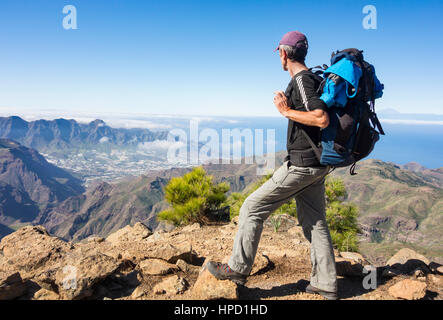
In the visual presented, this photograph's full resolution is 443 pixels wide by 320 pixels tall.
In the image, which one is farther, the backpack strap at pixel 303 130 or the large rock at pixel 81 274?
the large rock at pixel 81 274

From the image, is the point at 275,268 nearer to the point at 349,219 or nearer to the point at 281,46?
the point at 281,46

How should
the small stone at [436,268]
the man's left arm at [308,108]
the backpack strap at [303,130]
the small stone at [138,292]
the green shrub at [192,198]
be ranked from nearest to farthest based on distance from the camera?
the man's left arm at [308,108]
the backpack strap at [303,130]
the small stone at [138,292]
the small stone at [436,268]
the green shrub at [192,198]

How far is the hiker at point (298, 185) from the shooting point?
9.65 ft

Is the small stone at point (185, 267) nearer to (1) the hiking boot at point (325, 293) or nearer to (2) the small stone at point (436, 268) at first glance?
(1) the hiking boot at point (325, 293)

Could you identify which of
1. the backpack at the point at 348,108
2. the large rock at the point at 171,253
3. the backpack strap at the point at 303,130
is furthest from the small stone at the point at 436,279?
the large rock at the point at 171,253

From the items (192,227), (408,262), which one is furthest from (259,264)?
(192,227)

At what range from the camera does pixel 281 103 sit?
2.99 m

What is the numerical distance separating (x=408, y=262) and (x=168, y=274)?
4.78 m

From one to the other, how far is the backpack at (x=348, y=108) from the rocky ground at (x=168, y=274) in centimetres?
197

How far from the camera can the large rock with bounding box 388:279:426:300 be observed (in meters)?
3.42

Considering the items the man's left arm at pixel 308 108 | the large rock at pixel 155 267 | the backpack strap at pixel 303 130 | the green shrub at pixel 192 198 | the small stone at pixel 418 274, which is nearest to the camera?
the man's left arm at pixel 308 108
